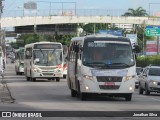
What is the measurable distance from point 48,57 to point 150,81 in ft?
46.2

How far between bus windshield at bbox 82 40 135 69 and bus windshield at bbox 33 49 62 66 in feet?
66.4

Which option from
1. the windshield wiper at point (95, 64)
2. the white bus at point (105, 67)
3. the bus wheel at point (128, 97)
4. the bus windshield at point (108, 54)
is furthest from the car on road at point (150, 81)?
the windshield wiper at point (95, 64)

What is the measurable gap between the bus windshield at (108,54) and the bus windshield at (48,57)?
66.4 ft

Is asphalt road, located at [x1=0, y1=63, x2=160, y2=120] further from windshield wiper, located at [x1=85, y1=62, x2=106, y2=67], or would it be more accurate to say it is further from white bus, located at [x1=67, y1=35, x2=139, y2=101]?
windshield wiper, located at [x1=85, y1=62, x2=106, y2=67]

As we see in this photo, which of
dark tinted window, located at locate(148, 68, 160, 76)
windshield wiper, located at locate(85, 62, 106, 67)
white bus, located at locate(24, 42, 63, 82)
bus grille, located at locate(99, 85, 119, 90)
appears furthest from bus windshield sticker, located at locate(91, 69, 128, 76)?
white bus, located at locate(24, 42, 63, 82)

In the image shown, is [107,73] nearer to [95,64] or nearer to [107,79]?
[107,79]

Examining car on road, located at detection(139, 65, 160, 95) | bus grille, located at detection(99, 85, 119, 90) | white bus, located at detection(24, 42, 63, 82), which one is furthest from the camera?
white bus, located at detection(24, 42, 63, 82)

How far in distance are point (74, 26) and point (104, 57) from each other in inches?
3251

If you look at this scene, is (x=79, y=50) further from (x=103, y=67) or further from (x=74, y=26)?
(x=74, y=26)

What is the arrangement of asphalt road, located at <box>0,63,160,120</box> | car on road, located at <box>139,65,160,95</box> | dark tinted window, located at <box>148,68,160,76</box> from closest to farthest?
1. asphalt road, located at <box>0,63,160,120</box>
2. car on road, located at <box>139,65,160,95</box>
3. dark tinted window, located at <box>148,68,160,76</box>

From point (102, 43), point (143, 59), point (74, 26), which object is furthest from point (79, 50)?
point (74, 26)

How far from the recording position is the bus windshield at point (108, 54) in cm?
2612

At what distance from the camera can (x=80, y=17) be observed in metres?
91.8

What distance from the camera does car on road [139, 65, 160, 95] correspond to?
3403 centimetres
